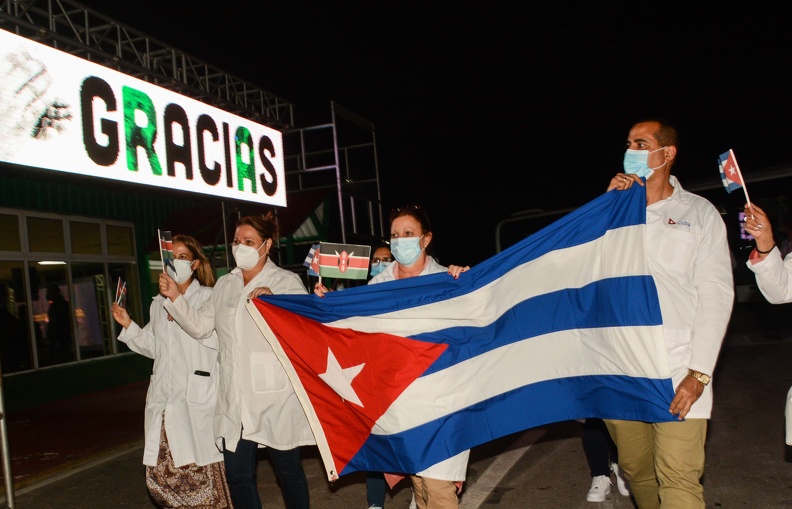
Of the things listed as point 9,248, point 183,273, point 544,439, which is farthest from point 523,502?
point 9,248

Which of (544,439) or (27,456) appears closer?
(544,439)

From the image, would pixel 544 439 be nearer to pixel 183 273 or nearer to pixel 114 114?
pixel 183 273

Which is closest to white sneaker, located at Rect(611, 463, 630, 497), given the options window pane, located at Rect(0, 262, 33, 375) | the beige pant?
the beige pant

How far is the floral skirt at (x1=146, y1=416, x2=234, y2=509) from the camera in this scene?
13.9 feet

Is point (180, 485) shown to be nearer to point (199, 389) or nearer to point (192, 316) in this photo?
point (199, 389)

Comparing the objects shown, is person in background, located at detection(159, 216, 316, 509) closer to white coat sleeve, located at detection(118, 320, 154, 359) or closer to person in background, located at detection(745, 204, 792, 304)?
white coat sleeve, located at detection(118, 320, 154, 359)

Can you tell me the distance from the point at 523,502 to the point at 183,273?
293cm

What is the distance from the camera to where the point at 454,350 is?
Result: 11.5 ft

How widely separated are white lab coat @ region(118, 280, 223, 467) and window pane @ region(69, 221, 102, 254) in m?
9.39

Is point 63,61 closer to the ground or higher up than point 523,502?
higher up

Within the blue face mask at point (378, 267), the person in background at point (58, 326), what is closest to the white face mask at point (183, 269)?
the blue face mask at point (378, 267)

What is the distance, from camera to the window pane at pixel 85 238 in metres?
12.6

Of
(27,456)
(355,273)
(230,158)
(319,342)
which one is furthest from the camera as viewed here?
(230,158)

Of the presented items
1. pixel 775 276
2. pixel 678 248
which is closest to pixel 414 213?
pixel 678 248
